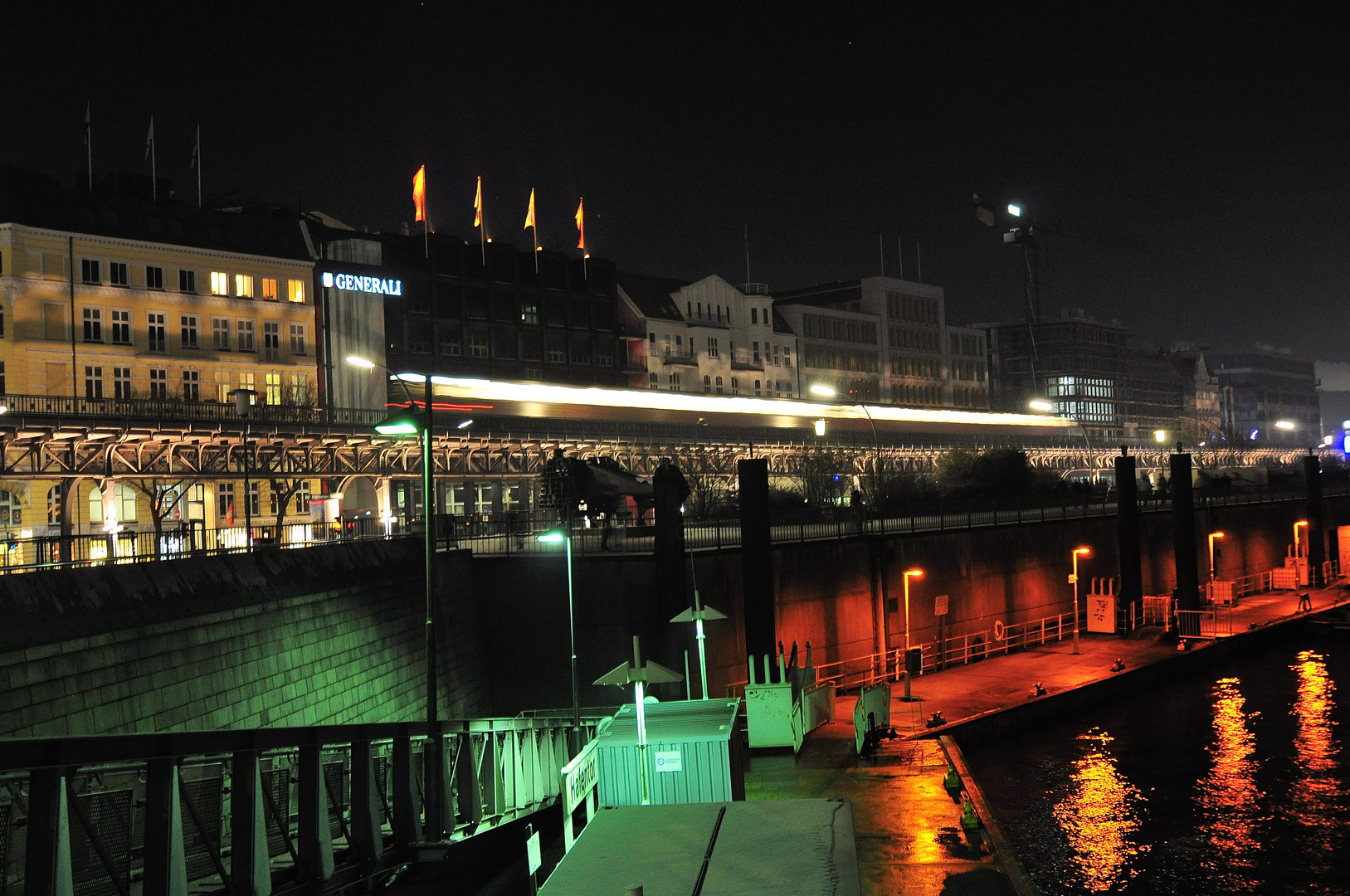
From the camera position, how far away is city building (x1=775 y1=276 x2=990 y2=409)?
120250 mm

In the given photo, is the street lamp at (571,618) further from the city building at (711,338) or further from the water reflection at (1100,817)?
the city building at (711,338)

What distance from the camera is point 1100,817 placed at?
2762cm

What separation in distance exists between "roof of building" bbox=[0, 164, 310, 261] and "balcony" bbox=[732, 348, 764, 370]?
42407 millimetres

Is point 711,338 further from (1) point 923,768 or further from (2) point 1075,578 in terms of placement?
(1) point 923,768

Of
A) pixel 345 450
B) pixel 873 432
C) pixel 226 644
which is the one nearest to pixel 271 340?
pixel 345 450

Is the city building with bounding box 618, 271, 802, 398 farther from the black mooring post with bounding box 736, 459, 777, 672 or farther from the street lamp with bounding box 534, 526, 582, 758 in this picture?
the black mooring post with bounding box 736, 459, 777, 672

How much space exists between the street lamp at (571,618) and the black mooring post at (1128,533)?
936 inches

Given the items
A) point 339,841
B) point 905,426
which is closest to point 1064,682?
point 339,841

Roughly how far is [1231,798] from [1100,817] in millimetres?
3690

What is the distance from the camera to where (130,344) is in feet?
214

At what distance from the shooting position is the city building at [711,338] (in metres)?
103

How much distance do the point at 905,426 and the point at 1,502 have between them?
241ft

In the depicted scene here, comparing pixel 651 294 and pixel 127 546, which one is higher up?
pixel 651 294

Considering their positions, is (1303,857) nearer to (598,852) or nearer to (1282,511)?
(598,852)
